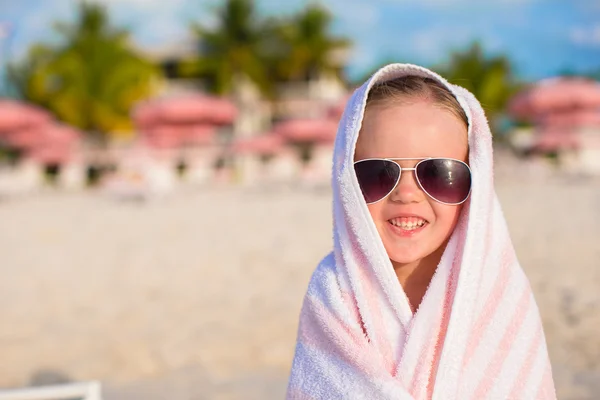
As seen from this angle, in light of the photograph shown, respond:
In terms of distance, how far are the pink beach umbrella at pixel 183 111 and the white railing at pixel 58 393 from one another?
18046 mm

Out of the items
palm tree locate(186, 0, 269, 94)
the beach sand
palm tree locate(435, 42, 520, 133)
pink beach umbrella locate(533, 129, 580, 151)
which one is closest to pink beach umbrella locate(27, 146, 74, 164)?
palm tree locate(186, 0, 269, 94)

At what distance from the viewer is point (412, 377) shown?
46.6 inches

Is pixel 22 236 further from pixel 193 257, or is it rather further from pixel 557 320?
pixel 557 320

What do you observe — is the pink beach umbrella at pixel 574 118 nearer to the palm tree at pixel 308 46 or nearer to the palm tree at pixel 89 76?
the palm tree at pixel 308 46

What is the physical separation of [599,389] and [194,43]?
101ft

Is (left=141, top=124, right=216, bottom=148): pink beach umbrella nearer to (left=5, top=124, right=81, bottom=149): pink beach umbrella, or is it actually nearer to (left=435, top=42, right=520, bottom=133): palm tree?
(left=5, top=124, right=81, bottom=149): pink beach umbrella

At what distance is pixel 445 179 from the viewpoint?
1.23 metres

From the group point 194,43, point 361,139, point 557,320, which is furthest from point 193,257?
point 194,43

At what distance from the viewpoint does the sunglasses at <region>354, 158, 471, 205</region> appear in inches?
48.8

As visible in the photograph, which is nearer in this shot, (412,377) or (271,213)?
(412,377)

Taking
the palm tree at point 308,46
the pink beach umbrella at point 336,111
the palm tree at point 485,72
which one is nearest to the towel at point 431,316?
the pink beach umbrella at point 336,111

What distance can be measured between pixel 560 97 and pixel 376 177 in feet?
57.5

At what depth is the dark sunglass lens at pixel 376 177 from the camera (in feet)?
4.12

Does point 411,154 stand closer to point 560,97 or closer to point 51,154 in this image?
point 560,97
